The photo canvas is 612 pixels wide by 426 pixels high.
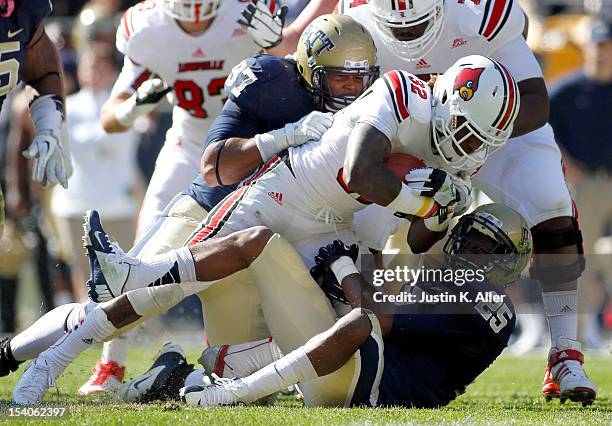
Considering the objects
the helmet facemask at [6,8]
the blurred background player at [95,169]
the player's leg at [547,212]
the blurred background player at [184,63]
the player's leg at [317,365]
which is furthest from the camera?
the blurred background player at [95,169]

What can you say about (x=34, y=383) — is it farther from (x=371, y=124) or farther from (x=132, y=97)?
(x=132, y=97)

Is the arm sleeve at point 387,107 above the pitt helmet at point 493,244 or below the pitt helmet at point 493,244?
above

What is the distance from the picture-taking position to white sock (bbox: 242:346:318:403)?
4836mm

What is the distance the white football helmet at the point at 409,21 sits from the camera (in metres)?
5.64

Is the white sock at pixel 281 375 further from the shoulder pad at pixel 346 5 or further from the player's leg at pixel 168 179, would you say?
the shoulder pad at pixel 346 5

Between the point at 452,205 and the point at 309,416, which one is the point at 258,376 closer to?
the point at 309,416

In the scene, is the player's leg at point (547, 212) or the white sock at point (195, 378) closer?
the white sock at point (195, 378)

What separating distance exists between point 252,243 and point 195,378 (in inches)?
24.6

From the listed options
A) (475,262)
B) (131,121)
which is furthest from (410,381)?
(131,121)

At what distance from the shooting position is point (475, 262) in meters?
5.25

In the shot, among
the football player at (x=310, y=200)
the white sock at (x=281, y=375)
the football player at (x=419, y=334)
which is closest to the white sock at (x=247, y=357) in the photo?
the football player at (x=419, y=334)

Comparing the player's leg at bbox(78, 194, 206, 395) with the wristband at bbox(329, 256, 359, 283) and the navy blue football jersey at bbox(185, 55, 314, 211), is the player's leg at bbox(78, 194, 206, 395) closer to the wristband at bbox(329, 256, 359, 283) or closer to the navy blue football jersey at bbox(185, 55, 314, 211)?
the navy blue football jersey at bbox(185, 55, 314, 211)

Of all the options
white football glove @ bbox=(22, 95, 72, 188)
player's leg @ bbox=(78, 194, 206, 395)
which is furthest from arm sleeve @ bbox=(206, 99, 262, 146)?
white football glove @ bbox=(22, 95, 72, 188)

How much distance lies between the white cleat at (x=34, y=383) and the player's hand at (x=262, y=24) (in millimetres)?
2001
